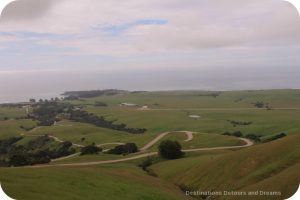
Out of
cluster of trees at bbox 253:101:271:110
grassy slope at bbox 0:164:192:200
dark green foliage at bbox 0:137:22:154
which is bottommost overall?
dark green foliage at bbox 0:137:22:154

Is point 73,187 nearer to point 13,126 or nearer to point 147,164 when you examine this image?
point 147,164

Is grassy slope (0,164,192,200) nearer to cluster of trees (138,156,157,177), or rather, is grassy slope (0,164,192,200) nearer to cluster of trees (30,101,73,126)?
cluster of trees (138,156,157,177)

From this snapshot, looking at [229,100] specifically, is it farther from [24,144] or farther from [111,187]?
[111,187]

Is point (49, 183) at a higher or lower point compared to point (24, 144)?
higher

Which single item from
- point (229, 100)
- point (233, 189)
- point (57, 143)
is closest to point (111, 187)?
point (233, 189)

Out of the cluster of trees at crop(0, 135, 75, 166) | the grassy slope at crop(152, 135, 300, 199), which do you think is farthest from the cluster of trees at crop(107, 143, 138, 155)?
the grassy slope at crop(152, 135, 300, 199)

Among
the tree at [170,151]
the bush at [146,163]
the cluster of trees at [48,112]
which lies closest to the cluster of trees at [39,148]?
the bush at [146,163]
